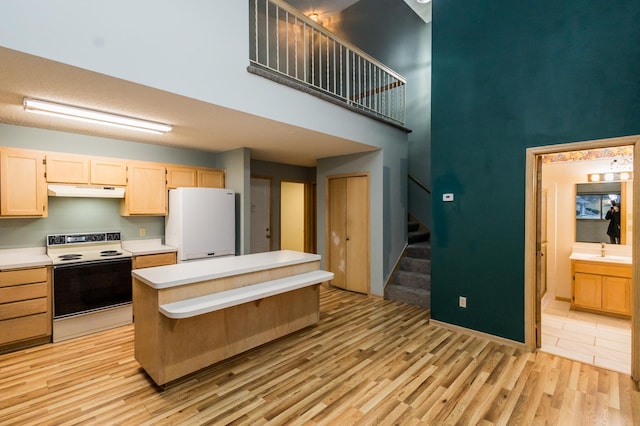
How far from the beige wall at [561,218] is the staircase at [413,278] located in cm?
183

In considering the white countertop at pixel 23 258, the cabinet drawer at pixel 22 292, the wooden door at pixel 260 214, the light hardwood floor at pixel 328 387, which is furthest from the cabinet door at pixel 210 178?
the light hardwood floor at pixel 328 387

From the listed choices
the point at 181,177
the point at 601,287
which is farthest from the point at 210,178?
the point at 601,287

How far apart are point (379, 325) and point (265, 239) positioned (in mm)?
3192

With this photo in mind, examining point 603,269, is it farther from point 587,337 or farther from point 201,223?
point 201,223

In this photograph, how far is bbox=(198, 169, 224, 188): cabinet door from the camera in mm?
4672

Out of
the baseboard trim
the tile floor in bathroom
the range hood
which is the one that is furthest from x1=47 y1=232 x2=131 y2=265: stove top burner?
the tile floor in bathroom

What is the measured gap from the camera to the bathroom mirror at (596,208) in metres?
4.05

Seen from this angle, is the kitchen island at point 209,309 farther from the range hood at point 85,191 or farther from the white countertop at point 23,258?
the range hood at point 85,191

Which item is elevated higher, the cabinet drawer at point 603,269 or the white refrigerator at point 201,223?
the white refrigerator at point 201,223

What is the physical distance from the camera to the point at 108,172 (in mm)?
3854

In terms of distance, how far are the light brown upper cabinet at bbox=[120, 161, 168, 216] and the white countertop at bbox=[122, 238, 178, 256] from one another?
1.45 ft

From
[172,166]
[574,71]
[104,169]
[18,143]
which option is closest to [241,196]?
[172,166]

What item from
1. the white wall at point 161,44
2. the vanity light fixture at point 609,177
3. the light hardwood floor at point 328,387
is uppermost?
the white wall at point 161,44

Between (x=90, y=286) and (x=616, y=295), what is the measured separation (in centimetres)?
650
